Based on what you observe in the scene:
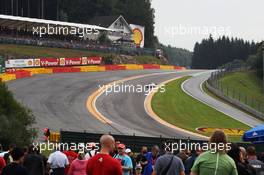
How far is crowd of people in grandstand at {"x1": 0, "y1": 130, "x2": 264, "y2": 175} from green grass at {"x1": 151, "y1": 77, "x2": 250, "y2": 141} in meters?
24.0

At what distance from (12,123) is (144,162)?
999 centimetres

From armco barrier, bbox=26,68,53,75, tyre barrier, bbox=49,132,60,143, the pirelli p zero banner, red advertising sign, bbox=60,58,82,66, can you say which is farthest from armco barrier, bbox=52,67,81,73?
tyre barrier, bbox=49,132,60,143

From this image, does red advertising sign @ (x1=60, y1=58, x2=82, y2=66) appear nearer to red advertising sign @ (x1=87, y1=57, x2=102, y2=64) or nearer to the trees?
red advertising sign @ (x1=87, y1=57, x2=102, y2=64)

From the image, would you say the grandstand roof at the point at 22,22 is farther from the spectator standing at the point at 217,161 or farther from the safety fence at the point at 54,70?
the spectator standing at the point at 217,161

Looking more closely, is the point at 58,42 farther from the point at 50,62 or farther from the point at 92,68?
the point at 50,62

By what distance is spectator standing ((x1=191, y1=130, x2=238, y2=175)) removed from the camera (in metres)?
7.05

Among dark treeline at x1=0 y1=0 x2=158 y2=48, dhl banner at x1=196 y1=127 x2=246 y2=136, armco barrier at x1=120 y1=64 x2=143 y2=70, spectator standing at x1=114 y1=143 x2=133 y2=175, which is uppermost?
dark treeline at x1=0 y1=0 x2=158 y2=48

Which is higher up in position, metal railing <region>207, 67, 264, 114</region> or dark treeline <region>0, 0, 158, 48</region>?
dark treeline <region>0, 0, 158, 48</region>

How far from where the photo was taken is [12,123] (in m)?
22.9

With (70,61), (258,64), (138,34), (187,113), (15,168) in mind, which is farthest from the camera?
(138,34)

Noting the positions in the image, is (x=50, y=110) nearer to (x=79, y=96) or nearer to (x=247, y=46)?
(x=79, y=96)

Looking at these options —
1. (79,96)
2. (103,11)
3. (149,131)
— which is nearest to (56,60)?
(79,96)

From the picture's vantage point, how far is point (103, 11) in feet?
401

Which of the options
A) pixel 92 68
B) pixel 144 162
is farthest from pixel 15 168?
pixel 92 68
